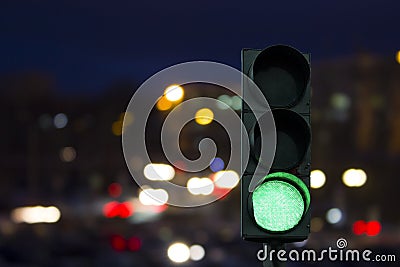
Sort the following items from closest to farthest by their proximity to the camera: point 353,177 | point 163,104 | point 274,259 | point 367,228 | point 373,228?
point 274,259 < point 163,104 < point 367,228 < point 373,228 < point 353,177

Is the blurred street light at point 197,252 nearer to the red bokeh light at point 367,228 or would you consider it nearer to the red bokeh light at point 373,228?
the red bokeh light at point 367,228

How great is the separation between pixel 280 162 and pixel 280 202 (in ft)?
0.72

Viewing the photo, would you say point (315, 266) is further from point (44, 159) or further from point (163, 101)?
point (44, 159)

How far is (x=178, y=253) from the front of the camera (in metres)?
29.9

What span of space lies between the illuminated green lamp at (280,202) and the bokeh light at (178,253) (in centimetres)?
2442

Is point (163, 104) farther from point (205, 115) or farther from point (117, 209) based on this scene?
point (205, 115)

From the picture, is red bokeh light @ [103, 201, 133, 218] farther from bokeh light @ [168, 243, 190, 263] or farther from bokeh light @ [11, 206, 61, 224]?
bokeh light @ [168, 243, 190, 263]

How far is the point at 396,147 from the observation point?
121 ft

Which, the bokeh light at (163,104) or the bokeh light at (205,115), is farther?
the bokeh light at (163,104)

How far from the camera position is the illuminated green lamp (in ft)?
14.9

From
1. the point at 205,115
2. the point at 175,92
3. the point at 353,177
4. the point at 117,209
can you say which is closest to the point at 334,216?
the point at 353,177

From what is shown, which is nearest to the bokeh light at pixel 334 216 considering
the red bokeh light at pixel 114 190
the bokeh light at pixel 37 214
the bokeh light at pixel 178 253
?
the bokeh light at pixel 178 253

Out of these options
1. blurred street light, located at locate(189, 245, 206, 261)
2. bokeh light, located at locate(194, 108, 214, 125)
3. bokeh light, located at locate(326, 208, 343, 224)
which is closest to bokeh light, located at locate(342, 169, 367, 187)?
bokeh light, located at locate(326, 208, 343, 224)

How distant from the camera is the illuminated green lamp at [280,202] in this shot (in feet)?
14.9
